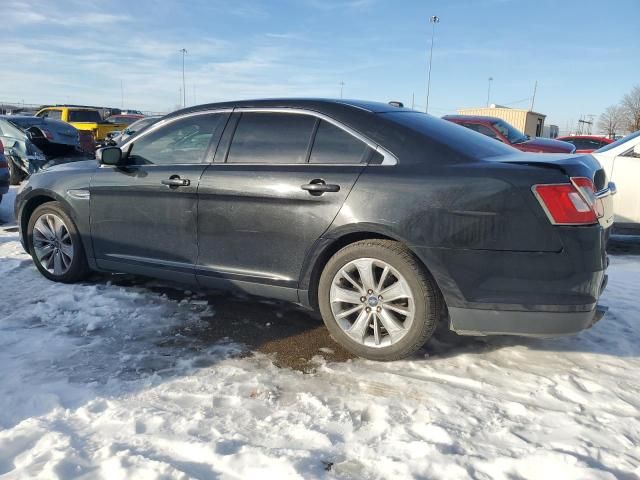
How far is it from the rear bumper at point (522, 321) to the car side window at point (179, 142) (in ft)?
7.19

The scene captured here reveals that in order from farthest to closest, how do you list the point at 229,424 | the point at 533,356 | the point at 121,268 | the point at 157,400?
the point at 121,268
the point at 533,356
the point at 157,400
the point at 229,424

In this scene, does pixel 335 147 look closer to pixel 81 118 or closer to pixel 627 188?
pixel 627 188

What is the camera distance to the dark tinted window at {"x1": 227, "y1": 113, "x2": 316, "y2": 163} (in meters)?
3.61

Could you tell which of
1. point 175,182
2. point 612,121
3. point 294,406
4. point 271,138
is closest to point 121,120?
point 175,182

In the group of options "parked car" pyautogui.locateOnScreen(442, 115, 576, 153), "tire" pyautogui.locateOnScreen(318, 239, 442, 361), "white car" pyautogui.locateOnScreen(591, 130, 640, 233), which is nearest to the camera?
"tire" pyautogui.locateOnScreen(318, 239, 442, 361)

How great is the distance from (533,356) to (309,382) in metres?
1.49

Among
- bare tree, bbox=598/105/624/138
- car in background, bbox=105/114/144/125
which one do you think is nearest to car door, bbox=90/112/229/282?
car in background, bbox=105/114/144/125

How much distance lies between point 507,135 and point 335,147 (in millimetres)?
9541

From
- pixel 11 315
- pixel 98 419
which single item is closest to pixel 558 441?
pixel 98 419

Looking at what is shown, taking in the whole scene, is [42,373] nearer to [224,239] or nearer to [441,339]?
[224,239]

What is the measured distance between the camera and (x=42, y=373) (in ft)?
10.2

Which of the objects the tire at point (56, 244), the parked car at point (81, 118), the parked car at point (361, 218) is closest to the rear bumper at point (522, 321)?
the parked car at point (361, 218)

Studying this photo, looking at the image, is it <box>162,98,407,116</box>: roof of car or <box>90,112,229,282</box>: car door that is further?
<box>90,112,229,282</box>: car door

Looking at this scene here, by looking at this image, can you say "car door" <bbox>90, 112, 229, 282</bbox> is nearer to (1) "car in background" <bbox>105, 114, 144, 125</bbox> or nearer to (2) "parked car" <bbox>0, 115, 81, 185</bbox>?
(2) "parked car" <bbox>0, 115, 81, 185</bbox>
